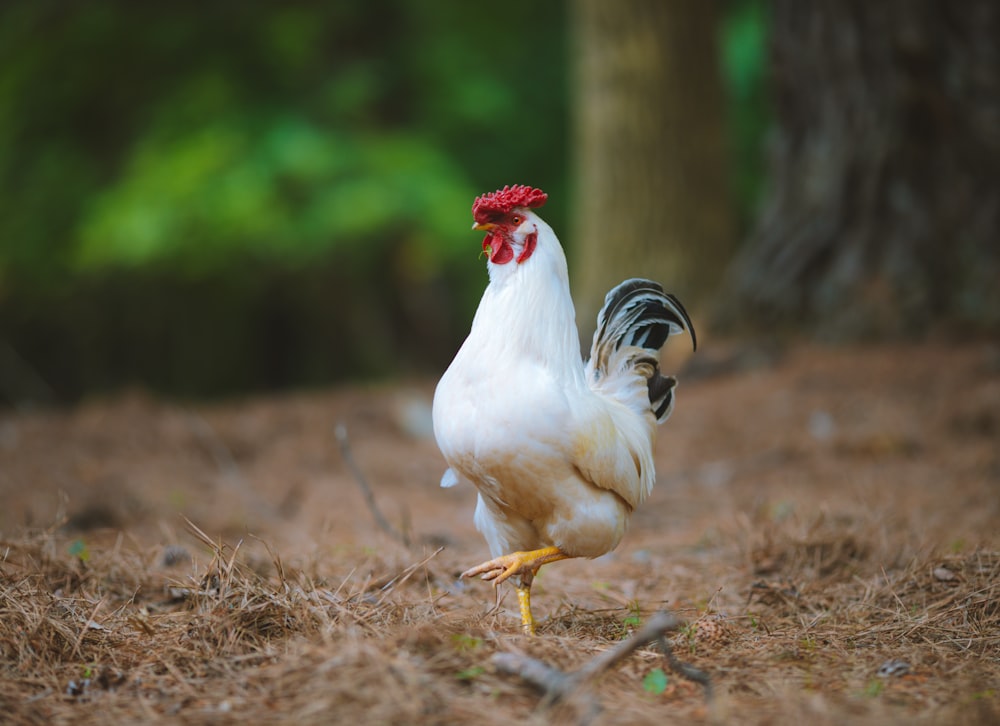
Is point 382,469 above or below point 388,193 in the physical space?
below

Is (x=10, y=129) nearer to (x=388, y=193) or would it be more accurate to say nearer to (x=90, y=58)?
(x=90, y=58)

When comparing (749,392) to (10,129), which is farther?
(10,129)

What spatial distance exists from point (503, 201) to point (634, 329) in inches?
38.6

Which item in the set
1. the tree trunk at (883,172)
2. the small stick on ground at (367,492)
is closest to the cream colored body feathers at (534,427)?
the small stick on ground at (367,492)

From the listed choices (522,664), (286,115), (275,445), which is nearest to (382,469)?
(275,445)

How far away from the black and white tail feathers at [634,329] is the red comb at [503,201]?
0.71m

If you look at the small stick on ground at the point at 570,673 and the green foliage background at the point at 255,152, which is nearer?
the small stick on ground at the point at 570,673

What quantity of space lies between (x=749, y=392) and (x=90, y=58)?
8.15m

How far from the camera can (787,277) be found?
25.7 feet

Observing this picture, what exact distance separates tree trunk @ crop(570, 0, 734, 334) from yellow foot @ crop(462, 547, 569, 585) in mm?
5689

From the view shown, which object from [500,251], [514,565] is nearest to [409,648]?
[514,565]

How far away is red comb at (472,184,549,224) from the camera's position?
3.20 m

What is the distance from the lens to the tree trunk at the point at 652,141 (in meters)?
8.90

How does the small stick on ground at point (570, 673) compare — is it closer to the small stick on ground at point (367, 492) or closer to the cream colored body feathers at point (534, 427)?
the cream colored body feathers at point (534, 427)
